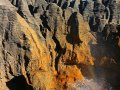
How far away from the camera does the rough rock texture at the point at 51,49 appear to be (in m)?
36.2

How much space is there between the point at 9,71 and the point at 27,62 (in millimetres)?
1544

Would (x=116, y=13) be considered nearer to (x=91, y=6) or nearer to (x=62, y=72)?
(x=91, y=6)

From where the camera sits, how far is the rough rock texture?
36250 millimetres

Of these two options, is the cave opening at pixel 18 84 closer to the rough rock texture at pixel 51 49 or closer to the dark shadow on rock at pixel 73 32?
the rough rock texture at pixel 51 49

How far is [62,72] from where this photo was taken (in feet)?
137

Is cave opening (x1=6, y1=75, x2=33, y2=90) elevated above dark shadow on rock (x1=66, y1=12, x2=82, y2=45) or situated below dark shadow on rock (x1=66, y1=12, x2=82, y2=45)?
below

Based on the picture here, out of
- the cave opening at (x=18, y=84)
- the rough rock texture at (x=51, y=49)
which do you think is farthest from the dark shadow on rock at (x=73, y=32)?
the cave opening at (x=18, y=84)

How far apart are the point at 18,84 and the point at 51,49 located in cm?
729

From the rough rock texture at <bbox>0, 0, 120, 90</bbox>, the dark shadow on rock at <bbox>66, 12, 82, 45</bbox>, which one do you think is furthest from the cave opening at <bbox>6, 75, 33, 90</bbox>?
the dark shadow on rock at <bbox>66, 12, 82, 45</bbox>

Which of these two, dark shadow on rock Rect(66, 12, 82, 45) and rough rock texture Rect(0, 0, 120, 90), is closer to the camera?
rough rock texture Rect(0, 0, 120, 90)

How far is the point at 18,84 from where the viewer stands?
36.4m

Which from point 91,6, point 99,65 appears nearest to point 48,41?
point 99,65

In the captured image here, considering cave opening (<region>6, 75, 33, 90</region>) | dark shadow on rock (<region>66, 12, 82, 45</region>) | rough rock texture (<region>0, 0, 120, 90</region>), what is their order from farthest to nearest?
dark shadow on rock (<region>66, 12, 82, 45</region>), rough rock texture (<region>0, 0, 120, 90</region>), cave opening (<region>6, 75, 33, 90</region>)

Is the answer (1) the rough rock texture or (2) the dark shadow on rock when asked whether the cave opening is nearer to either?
(1) the rough rock texture
